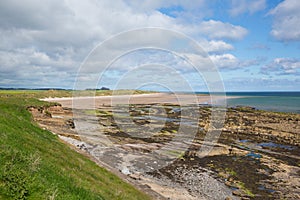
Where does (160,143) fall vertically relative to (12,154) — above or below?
below

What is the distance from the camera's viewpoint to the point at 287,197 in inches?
849

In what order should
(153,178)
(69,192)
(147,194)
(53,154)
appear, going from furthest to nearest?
(153,178) → (147,194) → (53,154) → (69,192)

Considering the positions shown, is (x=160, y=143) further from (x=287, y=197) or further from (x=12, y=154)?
(x=12, y=154)

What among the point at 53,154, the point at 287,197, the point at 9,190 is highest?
the point at 9,190

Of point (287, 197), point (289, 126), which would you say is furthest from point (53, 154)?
point (289, 126)

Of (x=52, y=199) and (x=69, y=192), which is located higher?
(x=52, y=199)

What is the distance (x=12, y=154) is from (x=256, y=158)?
30950mm

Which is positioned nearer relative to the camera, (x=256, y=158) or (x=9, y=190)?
(x=9, y=190)

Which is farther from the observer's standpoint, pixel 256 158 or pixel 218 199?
pixel 256 158

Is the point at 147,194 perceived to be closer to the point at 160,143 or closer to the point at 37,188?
the point at 37,188

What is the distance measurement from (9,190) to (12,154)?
2804mm

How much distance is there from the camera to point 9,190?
737cm

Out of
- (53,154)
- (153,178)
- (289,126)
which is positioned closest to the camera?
(53,154)

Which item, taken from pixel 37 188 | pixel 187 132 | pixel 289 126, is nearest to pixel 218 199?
pixel 37 188
